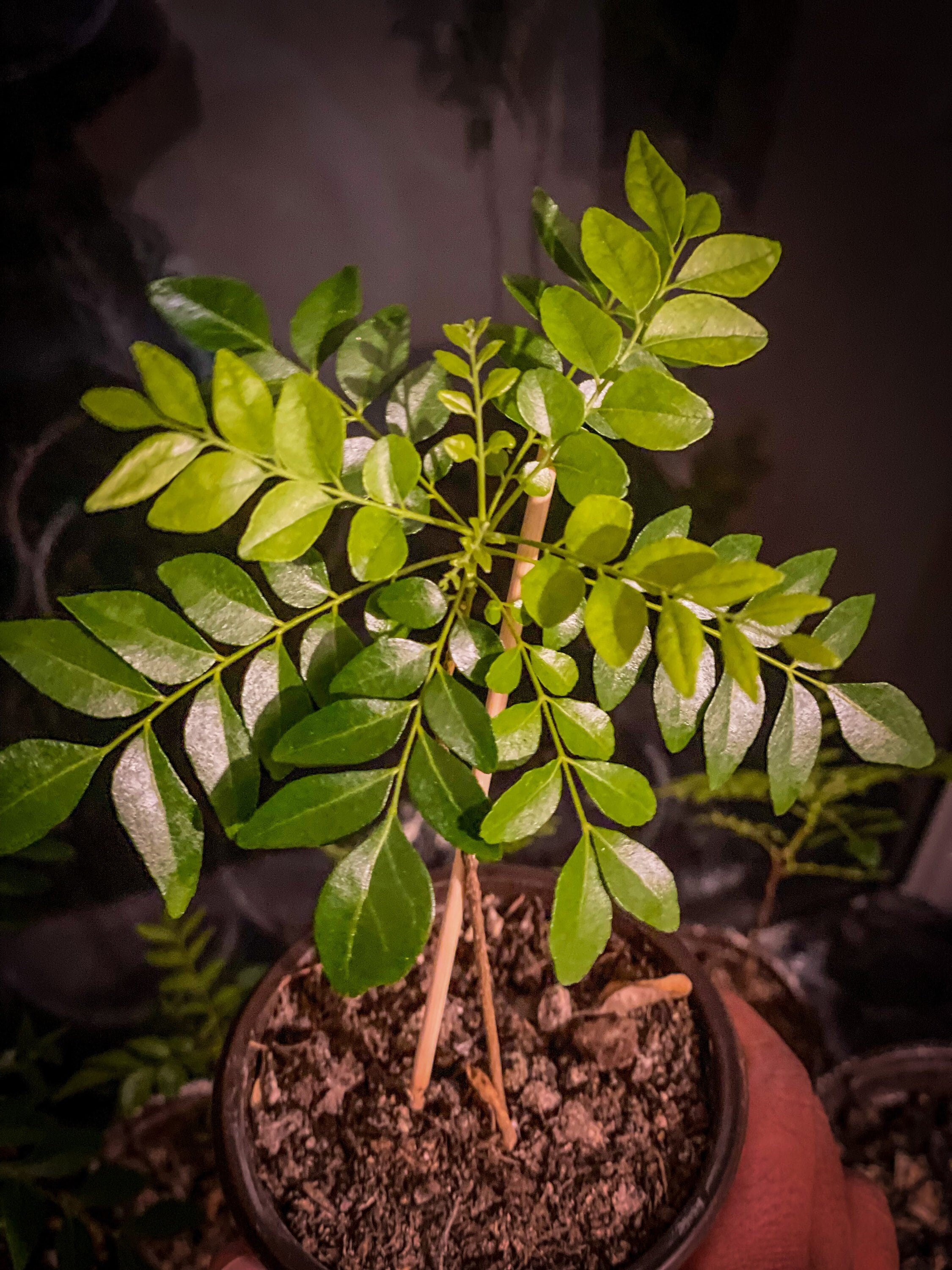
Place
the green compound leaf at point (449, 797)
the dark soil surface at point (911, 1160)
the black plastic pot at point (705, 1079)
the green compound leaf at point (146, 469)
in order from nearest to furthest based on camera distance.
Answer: the green compound leaf at point (146, 469)
the green compound leaf at point (449, 797)
the black plastic pot at point (705, 1079)
the dark soil surface at point (911, 1160)

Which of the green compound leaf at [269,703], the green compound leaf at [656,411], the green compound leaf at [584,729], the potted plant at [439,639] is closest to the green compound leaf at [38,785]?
the potted plant at [439,639]

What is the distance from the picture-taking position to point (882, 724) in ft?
2.02

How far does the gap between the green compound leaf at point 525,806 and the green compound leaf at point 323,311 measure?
343 millimetres

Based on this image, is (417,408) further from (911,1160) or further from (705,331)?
(911,1160)

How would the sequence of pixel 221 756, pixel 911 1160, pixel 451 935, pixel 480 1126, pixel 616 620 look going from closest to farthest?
pixel 616 620 < pixel 221 756 < pixel 451 935 < pixel 480 1126 < pixel 911 1160

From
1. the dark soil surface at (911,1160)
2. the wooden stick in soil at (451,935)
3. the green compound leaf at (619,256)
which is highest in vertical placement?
the green compound leaf at (619,256)

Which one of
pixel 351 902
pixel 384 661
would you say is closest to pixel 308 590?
pixel 384 661

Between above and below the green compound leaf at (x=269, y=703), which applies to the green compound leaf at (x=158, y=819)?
below

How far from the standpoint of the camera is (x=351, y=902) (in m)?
0.54

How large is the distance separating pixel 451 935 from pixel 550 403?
49 cm

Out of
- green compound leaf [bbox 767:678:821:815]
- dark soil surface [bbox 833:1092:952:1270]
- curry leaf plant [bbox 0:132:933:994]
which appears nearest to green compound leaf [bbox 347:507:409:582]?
curry leaf plant [bbox 0:132:933:994]

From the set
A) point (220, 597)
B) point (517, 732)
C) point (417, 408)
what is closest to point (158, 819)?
point (220, 597)

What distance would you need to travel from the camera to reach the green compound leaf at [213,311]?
21.5 inches

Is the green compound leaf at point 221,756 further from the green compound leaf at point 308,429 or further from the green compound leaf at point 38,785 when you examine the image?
the green compound leaf at point 308,429
